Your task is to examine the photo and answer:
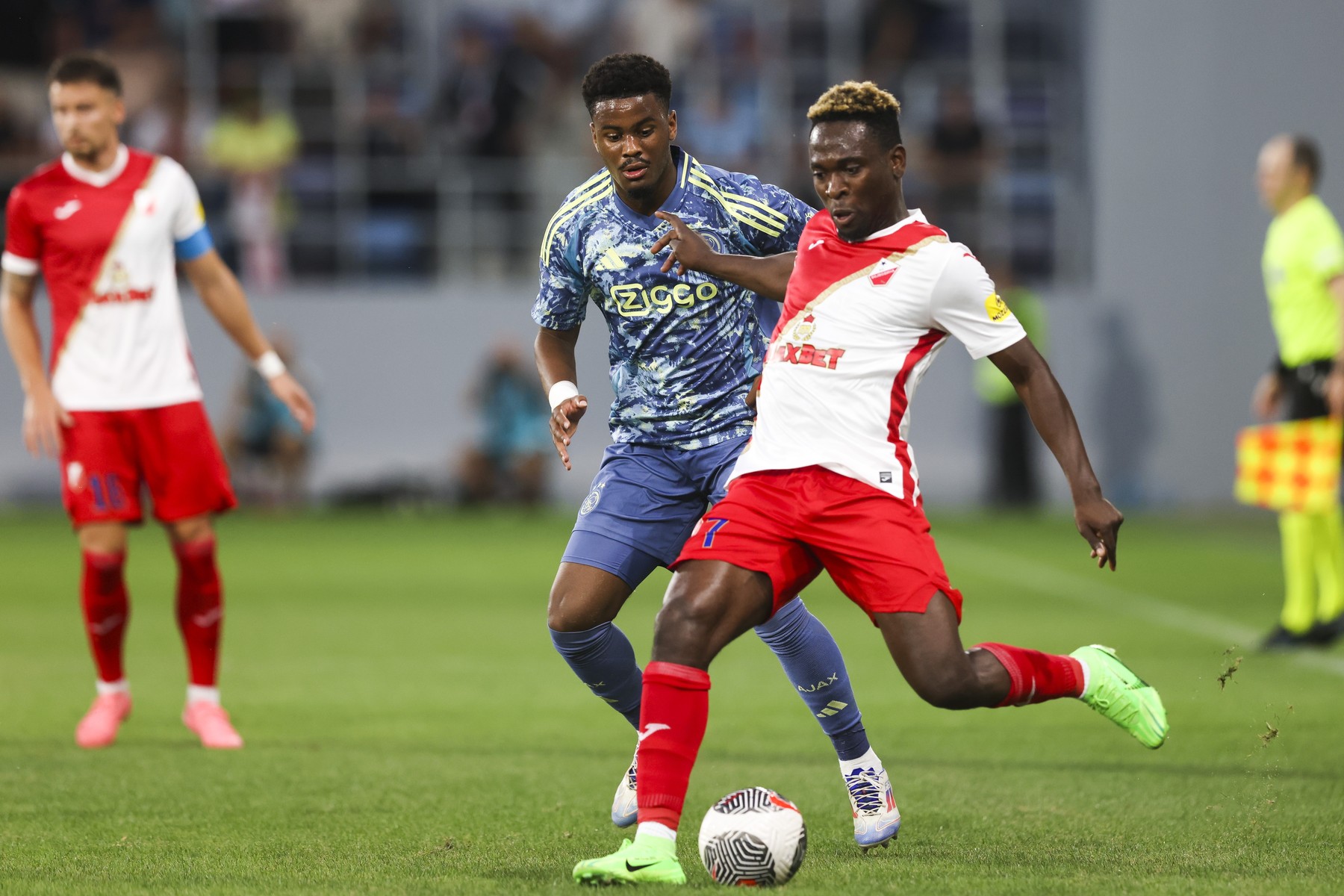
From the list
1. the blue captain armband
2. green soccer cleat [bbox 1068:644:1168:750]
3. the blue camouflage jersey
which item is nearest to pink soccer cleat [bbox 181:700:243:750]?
the blue captain armband

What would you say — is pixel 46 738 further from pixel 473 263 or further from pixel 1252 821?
pixel 473 263

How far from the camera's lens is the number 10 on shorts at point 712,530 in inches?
188

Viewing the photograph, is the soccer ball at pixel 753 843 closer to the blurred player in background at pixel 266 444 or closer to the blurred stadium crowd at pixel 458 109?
the blurred player in background at pixel 266 444

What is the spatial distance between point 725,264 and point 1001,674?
1376mm

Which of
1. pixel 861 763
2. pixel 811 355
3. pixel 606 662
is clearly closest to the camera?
pixel 811 355

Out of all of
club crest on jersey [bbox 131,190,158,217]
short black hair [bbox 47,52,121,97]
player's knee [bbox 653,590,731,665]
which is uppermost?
short black hair [bbox 47,52,121,97]

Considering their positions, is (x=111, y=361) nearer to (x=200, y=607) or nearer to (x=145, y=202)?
(x=145, y=202)

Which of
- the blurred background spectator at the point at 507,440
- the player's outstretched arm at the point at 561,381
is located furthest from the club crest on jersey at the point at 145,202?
the blurred background spectator at the point at 507,440

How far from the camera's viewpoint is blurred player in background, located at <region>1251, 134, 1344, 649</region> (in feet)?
32.0

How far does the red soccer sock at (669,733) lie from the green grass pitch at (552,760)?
0.28 metres

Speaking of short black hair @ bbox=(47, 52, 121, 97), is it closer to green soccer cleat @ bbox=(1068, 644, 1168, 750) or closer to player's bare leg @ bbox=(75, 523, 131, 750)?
player's bare leg @ bbox=(75, 523, 131, 750)

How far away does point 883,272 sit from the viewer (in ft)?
15.7

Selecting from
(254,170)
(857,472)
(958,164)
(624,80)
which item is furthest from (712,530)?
(958,164)

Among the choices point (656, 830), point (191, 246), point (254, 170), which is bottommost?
point (656, 830)
